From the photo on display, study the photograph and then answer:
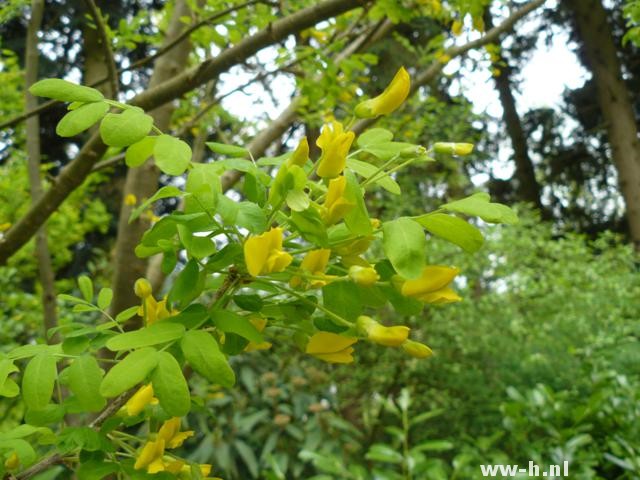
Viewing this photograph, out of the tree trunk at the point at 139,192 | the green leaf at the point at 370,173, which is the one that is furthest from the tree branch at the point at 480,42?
the green leaf at the point at 370,173

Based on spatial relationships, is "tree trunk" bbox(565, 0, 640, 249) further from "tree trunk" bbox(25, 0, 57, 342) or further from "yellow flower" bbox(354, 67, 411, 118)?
"yellow flower" bbox(354, 67, 411, 118)

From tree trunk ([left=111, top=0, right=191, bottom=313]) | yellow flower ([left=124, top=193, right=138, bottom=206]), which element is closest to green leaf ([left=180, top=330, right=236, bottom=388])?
tree trunk ([left=111, top=0, right=191, bottom=313])

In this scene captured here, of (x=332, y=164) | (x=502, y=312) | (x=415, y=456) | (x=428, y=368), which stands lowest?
(x=415, y=456)

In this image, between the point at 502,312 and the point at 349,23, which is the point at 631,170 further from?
the point at 349,23

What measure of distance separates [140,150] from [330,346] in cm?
28

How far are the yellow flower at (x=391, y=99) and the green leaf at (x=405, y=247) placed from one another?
188mm

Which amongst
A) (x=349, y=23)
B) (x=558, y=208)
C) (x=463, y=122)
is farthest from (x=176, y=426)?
(x=558, y=208)

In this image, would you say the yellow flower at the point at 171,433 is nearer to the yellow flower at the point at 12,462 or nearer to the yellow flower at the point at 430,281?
the yellow flower at the point at 12,462

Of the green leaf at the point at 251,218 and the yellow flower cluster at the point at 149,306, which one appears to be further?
the yellow flower cluster at the point at 149,306

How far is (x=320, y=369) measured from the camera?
4371mm

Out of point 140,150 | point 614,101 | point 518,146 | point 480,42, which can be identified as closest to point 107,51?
point 140,150

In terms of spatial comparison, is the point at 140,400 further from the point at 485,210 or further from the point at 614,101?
the point at 614,101

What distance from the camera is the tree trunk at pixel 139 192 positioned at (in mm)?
1979

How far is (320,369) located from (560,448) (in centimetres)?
249
